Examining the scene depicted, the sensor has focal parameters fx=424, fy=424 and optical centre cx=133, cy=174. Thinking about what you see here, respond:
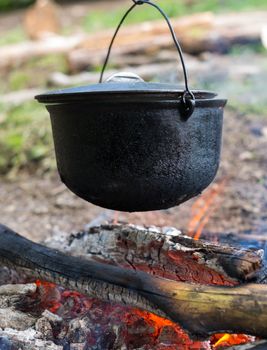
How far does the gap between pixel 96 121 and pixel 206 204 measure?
93.4 inches

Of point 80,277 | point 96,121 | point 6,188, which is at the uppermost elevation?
point 96,121

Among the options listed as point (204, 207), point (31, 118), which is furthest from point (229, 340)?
point (31, 118)

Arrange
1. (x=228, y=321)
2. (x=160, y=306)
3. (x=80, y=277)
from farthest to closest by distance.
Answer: (x=80, y=277) → (x=160, y=306) → (x=228, y=321)

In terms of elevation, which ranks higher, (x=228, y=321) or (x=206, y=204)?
(x=228, y=321)

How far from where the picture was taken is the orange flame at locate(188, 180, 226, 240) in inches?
132

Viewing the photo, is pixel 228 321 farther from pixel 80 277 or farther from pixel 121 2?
pixel 121 2

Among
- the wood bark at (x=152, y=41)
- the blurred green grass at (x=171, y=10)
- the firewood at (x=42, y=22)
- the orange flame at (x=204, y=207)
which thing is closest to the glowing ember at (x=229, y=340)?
the orange flame at (x=204, y=207)

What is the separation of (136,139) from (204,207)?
90.2 inches

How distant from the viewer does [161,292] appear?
5.19 ft

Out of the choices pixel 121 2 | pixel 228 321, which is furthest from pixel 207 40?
pixel 228 321

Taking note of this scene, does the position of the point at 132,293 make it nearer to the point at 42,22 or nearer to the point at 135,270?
the point at 135,270

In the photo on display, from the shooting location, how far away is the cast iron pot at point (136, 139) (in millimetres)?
1525

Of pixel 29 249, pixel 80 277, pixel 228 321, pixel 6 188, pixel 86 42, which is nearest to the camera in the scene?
pixel 228 321

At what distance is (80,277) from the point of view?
178cm
